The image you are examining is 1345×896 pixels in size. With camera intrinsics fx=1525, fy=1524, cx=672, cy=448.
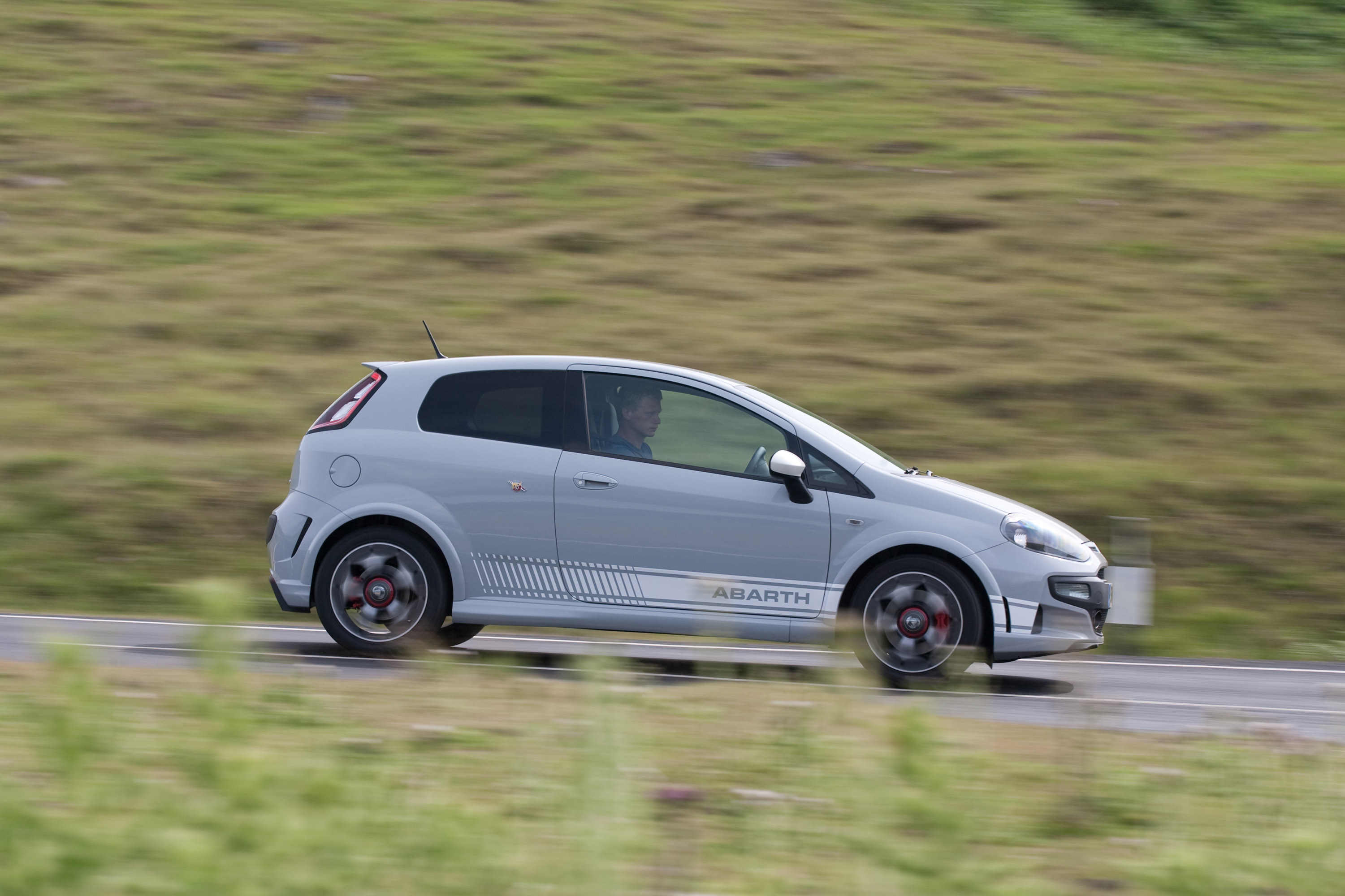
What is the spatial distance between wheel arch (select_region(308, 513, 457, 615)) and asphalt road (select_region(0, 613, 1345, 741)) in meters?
0.36

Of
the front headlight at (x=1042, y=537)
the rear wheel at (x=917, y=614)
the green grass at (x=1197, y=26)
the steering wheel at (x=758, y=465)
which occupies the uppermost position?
the green grass at (x=1197, y=26)

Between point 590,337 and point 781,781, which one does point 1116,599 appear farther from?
point 590,337

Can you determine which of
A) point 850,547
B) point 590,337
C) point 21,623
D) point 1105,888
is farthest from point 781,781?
point 590,337

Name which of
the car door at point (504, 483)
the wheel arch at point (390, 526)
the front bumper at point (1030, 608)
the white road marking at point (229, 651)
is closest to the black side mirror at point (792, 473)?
the front bumper at point (1030, 608)

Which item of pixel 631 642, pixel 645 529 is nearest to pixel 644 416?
pixel 645 529

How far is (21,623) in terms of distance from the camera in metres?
Result: 9.28

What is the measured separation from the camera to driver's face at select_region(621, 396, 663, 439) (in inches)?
308

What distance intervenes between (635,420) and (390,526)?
137cm

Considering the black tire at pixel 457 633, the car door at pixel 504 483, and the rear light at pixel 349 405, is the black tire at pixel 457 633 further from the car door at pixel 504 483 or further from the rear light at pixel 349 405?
the rear light at pixel 349 405

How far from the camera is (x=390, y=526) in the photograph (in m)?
7.83

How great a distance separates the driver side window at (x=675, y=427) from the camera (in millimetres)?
7734

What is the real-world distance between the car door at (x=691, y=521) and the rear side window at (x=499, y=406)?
237mm

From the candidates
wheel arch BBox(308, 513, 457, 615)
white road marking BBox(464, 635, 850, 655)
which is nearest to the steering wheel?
white road marking BBox(464, 635, 850, 655)

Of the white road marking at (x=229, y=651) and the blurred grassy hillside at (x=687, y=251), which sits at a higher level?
the blurred grassy hillside at (x=687, y=251)
